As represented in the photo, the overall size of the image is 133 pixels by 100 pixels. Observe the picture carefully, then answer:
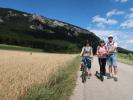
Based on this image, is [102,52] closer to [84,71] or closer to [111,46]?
[111,46]

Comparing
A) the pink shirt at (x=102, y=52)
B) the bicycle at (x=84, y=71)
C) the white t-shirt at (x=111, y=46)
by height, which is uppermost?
the white t-shirt at (x=111, y=46)

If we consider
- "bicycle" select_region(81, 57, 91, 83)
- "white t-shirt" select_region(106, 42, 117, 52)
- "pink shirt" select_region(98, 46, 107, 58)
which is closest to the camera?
"bicycle" select_region(81, 57, 91, 83)

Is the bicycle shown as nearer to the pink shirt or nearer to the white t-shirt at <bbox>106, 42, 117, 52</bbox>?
the pink shirt

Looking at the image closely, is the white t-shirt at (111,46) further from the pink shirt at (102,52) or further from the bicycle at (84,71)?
the bicycle at (84,71)

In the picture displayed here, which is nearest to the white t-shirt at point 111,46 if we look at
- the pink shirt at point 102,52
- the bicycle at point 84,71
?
the pink shirt at point 102,52

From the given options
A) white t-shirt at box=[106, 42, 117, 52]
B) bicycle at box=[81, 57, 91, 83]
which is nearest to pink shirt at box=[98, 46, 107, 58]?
white t-shirt at box=[106, 42, 117, 52]

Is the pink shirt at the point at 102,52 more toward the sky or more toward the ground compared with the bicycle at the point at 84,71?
more toward the sky

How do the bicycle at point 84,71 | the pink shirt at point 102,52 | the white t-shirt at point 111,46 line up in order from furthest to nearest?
the pink shirt at point 102,52
the white t-shirt at point 111,46
the bicycle at point 84,71

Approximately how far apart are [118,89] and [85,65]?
11.3 feet

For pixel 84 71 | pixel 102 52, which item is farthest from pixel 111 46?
pixel 84 71

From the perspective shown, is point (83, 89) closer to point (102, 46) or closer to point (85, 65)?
point (85, 65)

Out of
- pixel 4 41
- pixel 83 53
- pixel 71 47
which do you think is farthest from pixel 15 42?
pixel 83 53

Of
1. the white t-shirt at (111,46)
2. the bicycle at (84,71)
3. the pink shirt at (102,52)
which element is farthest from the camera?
the pink shirt at (102,52)

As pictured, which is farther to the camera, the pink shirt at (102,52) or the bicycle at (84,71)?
the pink shirt at (102,52)
